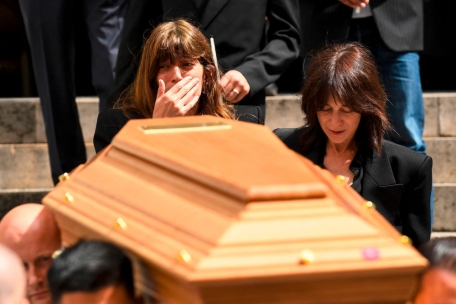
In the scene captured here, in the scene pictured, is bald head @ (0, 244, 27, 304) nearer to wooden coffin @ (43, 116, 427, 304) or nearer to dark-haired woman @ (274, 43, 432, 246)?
wooden coffin @ (43, 116, 427, 304)

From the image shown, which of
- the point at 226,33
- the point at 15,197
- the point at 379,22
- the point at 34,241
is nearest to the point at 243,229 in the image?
the point at 34,241

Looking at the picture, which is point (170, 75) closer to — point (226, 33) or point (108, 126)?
point (108, 126)

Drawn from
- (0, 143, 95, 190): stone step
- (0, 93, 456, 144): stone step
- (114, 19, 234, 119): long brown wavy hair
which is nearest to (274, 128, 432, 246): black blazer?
(114, 19, 234, 119): long brown wavy hair

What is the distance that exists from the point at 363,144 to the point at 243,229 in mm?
1694

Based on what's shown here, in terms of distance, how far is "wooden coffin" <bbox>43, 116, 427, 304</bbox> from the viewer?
5.05 ft

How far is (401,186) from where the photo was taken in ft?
10.00

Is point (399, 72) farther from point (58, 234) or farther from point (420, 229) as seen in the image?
point (58, 234)

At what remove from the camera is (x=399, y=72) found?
13.5 feet

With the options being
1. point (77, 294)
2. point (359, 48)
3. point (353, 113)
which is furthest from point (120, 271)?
point (359, 48)

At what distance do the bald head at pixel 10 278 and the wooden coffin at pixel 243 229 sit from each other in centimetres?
16

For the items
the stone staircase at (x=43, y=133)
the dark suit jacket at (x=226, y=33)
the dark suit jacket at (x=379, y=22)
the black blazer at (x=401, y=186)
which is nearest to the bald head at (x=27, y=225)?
the black blazer at (x=401, y=186)

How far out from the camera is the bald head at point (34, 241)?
214 centimetres

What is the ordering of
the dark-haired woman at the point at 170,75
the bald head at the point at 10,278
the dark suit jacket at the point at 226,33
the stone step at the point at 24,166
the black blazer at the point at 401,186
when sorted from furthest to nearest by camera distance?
the stone step at the point at 24,166
the dark suit jacket at the point at 226,33
the dark-haired woman at the point at 170,75
the black blazer at the point at 401,186
the bald head at the point at 10,278

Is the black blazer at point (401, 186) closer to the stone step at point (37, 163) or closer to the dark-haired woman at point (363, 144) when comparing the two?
the dark-haired woman at point (363, 144)
